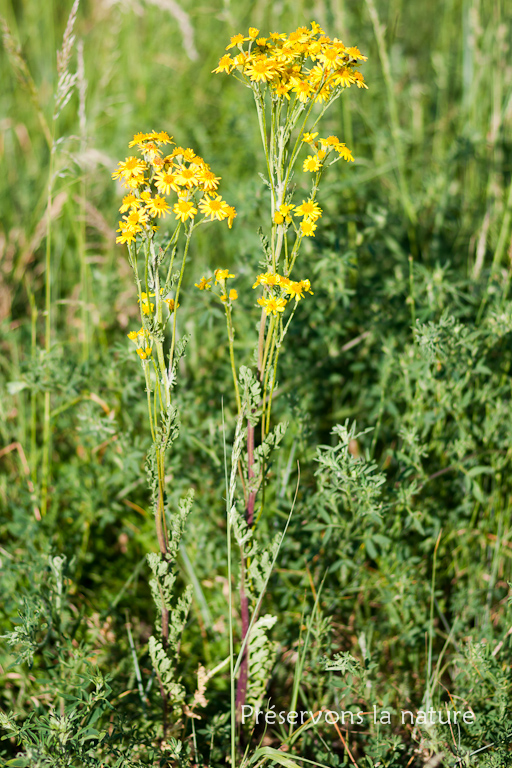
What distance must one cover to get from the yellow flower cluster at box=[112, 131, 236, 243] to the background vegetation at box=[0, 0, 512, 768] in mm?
275

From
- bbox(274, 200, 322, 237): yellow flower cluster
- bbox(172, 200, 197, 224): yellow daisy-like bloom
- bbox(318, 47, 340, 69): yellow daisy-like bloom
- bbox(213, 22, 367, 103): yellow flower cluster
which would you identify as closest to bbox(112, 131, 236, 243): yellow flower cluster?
bbox(172, 200, 197, 224): yellow daisy-like bloom

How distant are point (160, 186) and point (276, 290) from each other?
0.34 metres

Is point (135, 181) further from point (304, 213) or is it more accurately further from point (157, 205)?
point (304, 213)

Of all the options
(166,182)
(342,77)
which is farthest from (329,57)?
(166,182)

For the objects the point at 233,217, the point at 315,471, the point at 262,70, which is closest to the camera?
the point at 262,70

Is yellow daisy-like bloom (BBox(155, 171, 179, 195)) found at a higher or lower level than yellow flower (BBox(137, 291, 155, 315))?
higher

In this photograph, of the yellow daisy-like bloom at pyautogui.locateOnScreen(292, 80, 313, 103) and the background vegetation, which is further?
the background vegetation

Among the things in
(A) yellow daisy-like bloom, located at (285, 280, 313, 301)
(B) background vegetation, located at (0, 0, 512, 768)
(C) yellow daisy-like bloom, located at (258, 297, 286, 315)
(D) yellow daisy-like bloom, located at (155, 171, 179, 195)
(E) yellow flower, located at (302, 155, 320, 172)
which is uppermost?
(E) yellow flower, located at (302, 155, 320, 172)

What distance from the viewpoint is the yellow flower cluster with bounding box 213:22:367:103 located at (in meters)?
1.29

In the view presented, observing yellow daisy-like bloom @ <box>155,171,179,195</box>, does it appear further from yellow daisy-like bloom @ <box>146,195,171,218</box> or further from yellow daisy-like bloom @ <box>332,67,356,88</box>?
yellow daisy-like bloom @ <box>332,67,356,88</box>

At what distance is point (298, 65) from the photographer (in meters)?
1.34

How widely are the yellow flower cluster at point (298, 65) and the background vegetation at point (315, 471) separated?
59 centimetres

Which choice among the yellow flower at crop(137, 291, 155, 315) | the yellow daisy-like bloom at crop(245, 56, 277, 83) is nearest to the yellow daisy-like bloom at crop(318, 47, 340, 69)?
the yellow daisy-like bloom at crop(245, 56, 277, 83)

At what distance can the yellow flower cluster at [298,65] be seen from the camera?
1.29 meters
